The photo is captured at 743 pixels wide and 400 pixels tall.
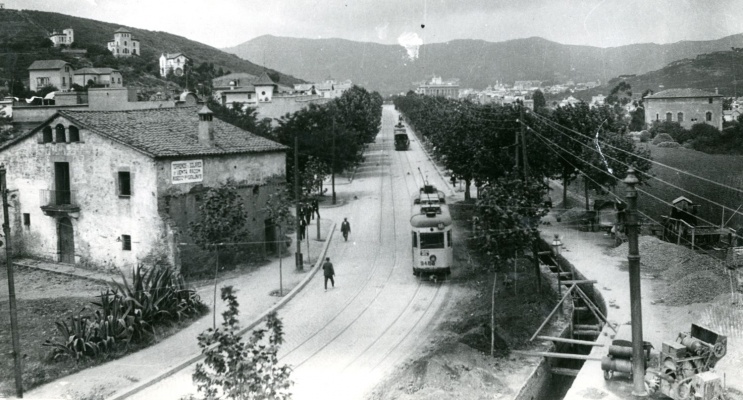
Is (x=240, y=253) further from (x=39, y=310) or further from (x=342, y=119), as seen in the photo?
(x=342, y=119)

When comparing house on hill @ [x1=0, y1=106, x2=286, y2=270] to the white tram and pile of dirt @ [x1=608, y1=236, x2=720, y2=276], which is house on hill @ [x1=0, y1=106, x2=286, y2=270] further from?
pile of dirt @ [x1=608, y1=236, x2=720, y2=276]

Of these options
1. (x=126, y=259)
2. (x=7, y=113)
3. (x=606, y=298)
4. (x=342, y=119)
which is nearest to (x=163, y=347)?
(x=126, y=259)

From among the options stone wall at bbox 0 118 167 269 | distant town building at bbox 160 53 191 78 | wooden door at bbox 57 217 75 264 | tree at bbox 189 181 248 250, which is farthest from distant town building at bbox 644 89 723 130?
distant town building at bbox 160 53 191 78

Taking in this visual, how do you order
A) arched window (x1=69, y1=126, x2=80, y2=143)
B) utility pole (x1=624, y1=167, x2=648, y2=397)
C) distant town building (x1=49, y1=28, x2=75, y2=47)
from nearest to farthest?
utility pole (x1=624, y1=167, x2=648, y2=397) → arched window (x1=69, y1=126, x2=80, y2=143) → distant town building (x1=49, y1=28, x2=75, y2=47)

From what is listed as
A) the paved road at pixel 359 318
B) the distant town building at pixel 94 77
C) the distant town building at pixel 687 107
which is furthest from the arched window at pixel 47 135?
the distant town building at pixel 94 77

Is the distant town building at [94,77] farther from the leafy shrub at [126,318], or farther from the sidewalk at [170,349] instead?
the leafy shrub at [126,318]

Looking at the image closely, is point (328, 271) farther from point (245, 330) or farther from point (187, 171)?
point (187, 171)

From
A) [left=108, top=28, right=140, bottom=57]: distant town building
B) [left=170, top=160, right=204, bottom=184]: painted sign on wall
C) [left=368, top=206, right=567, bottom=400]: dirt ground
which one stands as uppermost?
[left=108, top=28, right=140, bottom=57]: distant town building
